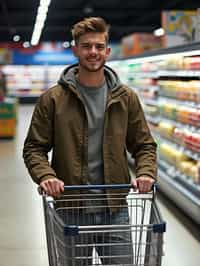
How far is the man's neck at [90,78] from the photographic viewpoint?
261cm

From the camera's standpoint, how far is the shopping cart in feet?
6.94

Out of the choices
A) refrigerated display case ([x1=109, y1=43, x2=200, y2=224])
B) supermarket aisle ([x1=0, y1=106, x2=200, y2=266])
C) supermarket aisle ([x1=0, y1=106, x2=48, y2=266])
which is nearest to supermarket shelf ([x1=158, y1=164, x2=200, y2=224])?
refrigerated display case ([x1=109, y1=43, x2=200, y2=224])

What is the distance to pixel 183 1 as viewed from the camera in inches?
939

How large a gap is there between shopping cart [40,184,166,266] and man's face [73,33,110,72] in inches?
22.6

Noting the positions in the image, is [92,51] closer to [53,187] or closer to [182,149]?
[53,187]

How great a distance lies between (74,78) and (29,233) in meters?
3.05

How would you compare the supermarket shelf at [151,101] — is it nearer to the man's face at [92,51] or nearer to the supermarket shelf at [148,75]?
the supermarket shelf at [148,75]

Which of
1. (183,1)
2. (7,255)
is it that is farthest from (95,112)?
(183,1)

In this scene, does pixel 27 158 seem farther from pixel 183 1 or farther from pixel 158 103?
pixel 183 1

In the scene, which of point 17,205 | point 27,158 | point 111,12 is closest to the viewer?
point 27,158

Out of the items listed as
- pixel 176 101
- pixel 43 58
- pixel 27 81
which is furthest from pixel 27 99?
pixel 176 101

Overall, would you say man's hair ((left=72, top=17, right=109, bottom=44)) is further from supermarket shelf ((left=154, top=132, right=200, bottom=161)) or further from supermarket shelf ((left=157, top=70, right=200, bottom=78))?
supermarket shelf ((left=154, top=132, right=200, bottom=161))

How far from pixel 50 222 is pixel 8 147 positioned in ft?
32.2

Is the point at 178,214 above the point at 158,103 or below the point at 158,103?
below
